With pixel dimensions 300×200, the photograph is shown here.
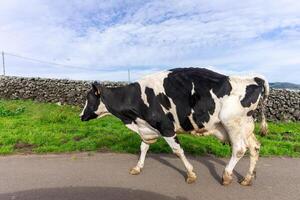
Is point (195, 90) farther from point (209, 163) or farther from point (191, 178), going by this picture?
point (209, 163)

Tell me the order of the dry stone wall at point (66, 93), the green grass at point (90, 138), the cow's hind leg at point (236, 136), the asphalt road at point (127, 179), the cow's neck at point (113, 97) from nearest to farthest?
1. the asphalt road at point (127, 179)
2. the cow's hind leg at point (236, 136)
3. the cow's neck at point (113, 97)
4. the green grass at point (90, 138)
5. the dry stone wall at point (66, 93)

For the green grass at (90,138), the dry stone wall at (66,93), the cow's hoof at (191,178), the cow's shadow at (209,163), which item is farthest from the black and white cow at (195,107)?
the dry stone wall at (66,93)

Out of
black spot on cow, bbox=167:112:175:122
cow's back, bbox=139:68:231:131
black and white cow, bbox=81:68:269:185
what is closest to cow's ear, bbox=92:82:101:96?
black and white cow, bbox=81:68:269:185

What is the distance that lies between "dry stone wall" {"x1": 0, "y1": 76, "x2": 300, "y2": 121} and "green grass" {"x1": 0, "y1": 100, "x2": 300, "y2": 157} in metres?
1.51

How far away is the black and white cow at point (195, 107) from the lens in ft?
20.7

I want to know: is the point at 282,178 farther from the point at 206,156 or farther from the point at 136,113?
the point at 136,113

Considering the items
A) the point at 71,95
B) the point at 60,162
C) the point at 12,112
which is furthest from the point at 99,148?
the point at 71,95

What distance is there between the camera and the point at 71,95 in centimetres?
1723

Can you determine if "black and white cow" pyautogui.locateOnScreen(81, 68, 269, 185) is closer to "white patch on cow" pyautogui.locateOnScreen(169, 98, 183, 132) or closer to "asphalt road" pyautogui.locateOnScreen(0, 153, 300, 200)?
"white patch on cow" pyautogui.locateOnScreen(169, 98, 183, 132)

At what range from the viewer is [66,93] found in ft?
57.1

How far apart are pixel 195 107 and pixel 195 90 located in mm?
280

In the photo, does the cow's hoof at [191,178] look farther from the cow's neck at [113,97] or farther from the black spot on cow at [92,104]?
the black spot on cow at [92,104]

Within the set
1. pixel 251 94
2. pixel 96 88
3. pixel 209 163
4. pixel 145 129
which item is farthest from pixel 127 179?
pixel 251 94

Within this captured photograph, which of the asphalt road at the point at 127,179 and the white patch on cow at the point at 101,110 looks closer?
the asphalt road at the point at 127,179
